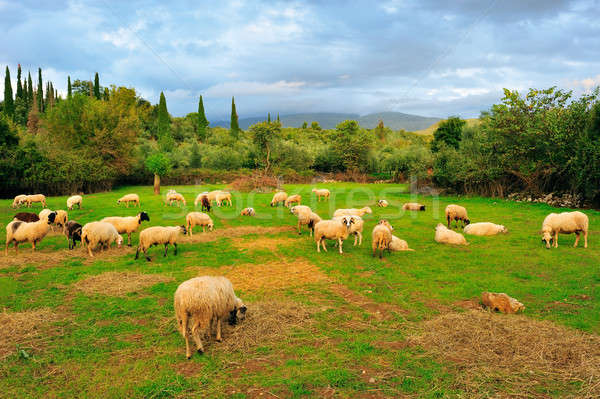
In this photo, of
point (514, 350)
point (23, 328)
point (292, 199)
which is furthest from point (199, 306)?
point (292, 199)

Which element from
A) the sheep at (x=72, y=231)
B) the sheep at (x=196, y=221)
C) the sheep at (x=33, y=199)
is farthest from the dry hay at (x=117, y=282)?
the sheep at (x=33, y=199)

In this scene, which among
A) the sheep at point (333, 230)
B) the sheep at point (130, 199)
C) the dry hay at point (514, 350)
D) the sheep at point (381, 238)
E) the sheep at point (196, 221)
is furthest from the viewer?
the sheep at point (130, 199)

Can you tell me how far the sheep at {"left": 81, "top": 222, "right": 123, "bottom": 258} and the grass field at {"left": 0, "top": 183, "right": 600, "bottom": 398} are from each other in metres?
0.55

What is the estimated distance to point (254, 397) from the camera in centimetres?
498

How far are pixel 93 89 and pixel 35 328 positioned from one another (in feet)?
325

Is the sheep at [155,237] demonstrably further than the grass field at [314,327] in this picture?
Yes

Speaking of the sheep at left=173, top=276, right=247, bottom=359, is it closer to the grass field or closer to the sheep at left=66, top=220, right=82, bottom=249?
the grass field

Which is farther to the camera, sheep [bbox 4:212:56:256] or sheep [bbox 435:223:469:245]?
sheep [bbox 435:223:469:245]

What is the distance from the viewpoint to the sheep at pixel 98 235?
13.3 metres

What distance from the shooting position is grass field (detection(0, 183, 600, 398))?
524cm

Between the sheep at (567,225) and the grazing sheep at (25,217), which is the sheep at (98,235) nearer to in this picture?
the grazing sheep at (25,217)

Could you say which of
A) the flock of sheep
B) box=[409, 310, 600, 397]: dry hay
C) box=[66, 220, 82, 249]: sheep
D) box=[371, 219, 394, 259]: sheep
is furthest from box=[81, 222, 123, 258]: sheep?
box=[409, 310, 600, 397]: dry hay

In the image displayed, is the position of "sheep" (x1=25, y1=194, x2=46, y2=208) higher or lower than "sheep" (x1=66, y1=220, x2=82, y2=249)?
higher

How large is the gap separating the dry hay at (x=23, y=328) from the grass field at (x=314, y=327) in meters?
0.03
